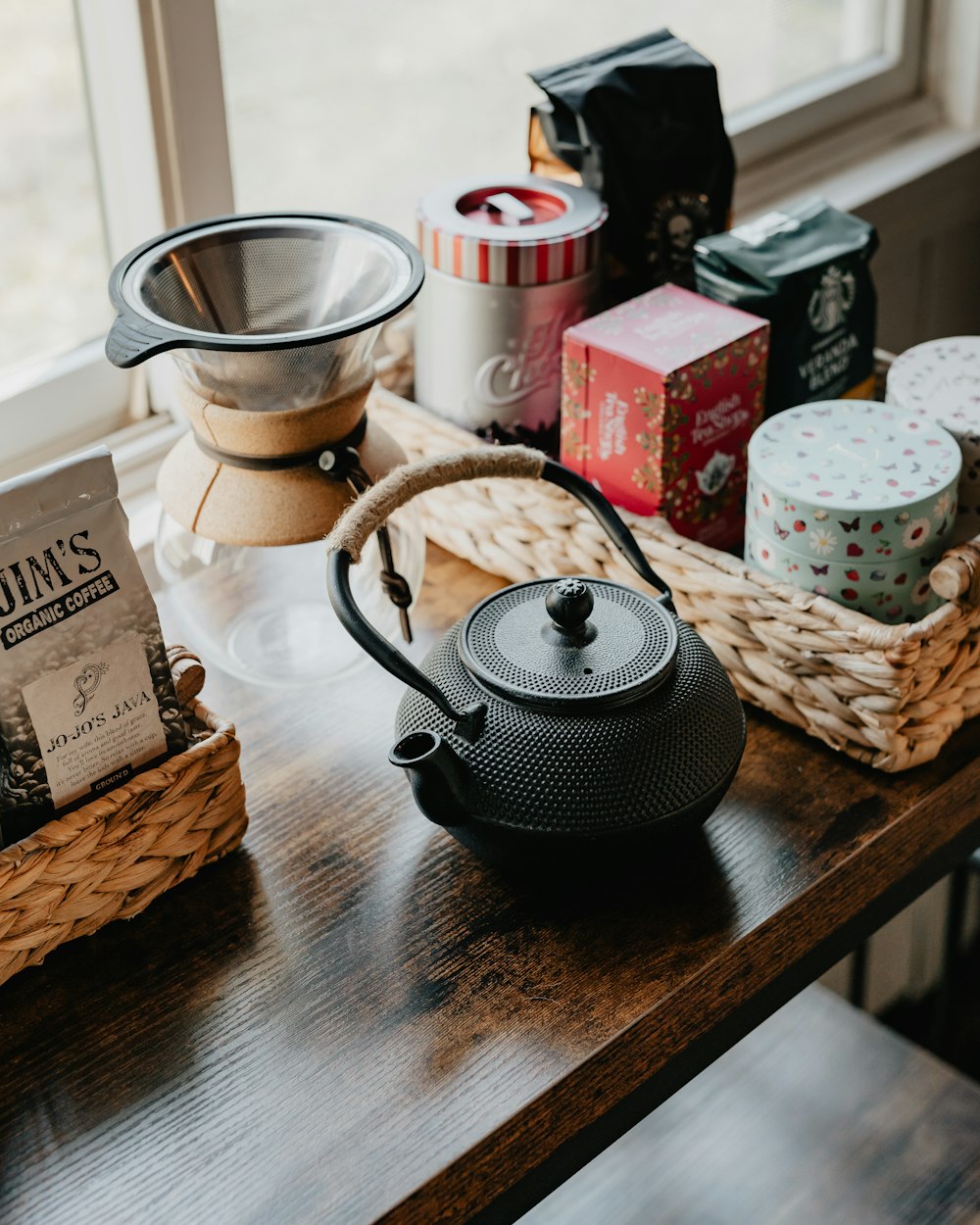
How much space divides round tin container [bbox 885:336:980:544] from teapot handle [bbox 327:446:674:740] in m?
0.21

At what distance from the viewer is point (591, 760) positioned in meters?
0.67

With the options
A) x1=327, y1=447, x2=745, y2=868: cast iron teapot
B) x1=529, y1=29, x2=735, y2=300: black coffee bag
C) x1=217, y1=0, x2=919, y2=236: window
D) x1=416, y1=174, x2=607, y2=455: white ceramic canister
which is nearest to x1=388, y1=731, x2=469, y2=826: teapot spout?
x1=327, y1=447, x2=745, y2=868: cast iron teapot

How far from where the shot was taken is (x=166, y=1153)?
0.61 m

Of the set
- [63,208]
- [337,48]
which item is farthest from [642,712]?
[337,48]

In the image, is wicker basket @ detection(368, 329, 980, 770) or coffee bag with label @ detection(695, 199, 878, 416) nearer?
wicker basket @ detection(368, 329, 980, 770)

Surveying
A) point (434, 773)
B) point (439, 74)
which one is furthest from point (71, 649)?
point (439, 74)

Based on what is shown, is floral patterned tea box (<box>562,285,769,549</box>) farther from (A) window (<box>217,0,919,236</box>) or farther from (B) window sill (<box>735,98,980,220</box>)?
(B) window sill (<box>735,98,980,220</box>)

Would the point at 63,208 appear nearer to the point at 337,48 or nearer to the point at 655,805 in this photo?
the point at 337,48

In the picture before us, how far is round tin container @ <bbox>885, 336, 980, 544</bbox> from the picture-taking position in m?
0.84

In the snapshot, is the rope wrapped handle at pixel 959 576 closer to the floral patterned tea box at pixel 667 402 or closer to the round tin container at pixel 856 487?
the round tin container at pixel 856 487

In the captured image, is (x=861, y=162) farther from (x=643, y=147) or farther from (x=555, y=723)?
(x=555, y=723)

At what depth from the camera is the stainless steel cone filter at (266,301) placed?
0.69 meters

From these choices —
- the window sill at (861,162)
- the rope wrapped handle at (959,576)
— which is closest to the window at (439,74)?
Result: the window sill at (861,162)

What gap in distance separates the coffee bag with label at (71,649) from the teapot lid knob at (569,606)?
20cm
